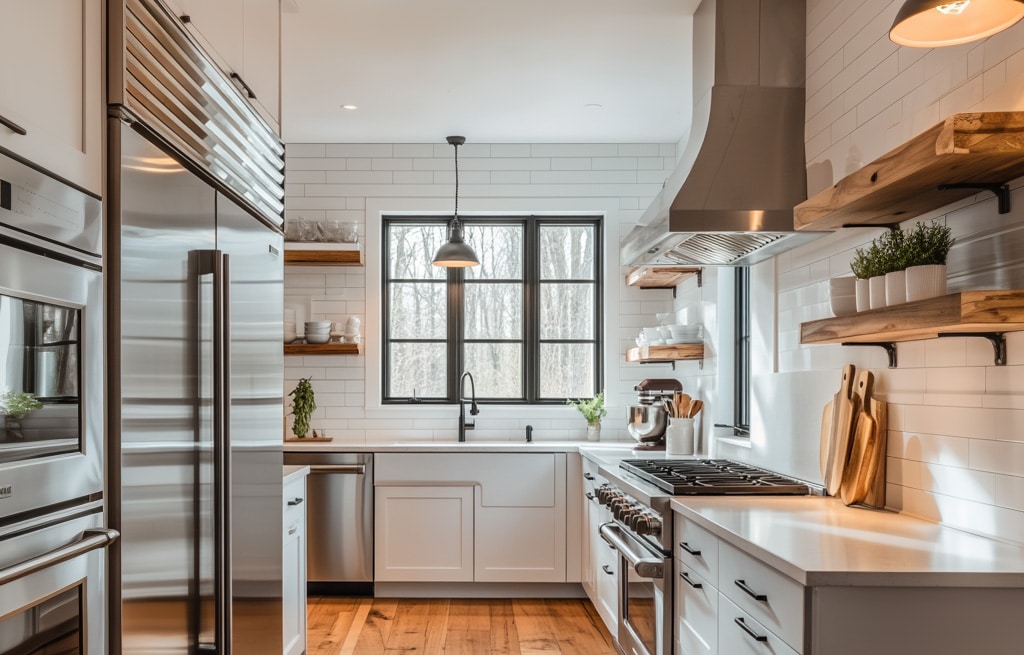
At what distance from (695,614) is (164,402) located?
1.62 m

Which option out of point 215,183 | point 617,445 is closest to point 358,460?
point 617,445

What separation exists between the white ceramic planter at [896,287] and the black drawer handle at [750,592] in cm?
77

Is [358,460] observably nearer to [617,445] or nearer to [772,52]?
[617,445]

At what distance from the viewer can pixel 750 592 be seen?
6.77ft

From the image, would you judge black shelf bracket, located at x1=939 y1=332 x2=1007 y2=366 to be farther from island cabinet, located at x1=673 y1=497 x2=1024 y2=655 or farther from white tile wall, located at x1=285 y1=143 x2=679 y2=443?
white tile wall, located at x1=285 y1=143 x2=679 y2=443

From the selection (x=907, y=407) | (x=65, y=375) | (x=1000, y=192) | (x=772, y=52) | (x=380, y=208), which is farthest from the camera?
(x=380, y=208)

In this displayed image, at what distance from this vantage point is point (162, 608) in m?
1.89

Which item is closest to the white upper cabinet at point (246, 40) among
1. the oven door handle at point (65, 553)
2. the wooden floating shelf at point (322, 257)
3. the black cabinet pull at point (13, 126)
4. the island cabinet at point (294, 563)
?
the black cabinet pull at point (13, 126)

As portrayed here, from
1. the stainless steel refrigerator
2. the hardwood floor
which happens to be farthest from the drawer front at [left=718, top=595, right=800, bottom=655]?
the hardwood floor

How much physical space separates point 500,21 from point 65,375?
2.57m

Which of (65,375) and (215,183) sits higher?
(215,183)

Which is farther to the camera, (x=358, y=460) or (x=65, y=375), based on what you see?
(x=358, y=460)

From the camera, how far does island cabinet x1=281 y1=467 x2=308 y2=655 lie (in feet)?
10.5

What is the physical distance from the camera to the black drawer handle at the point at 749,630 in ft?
6.57
